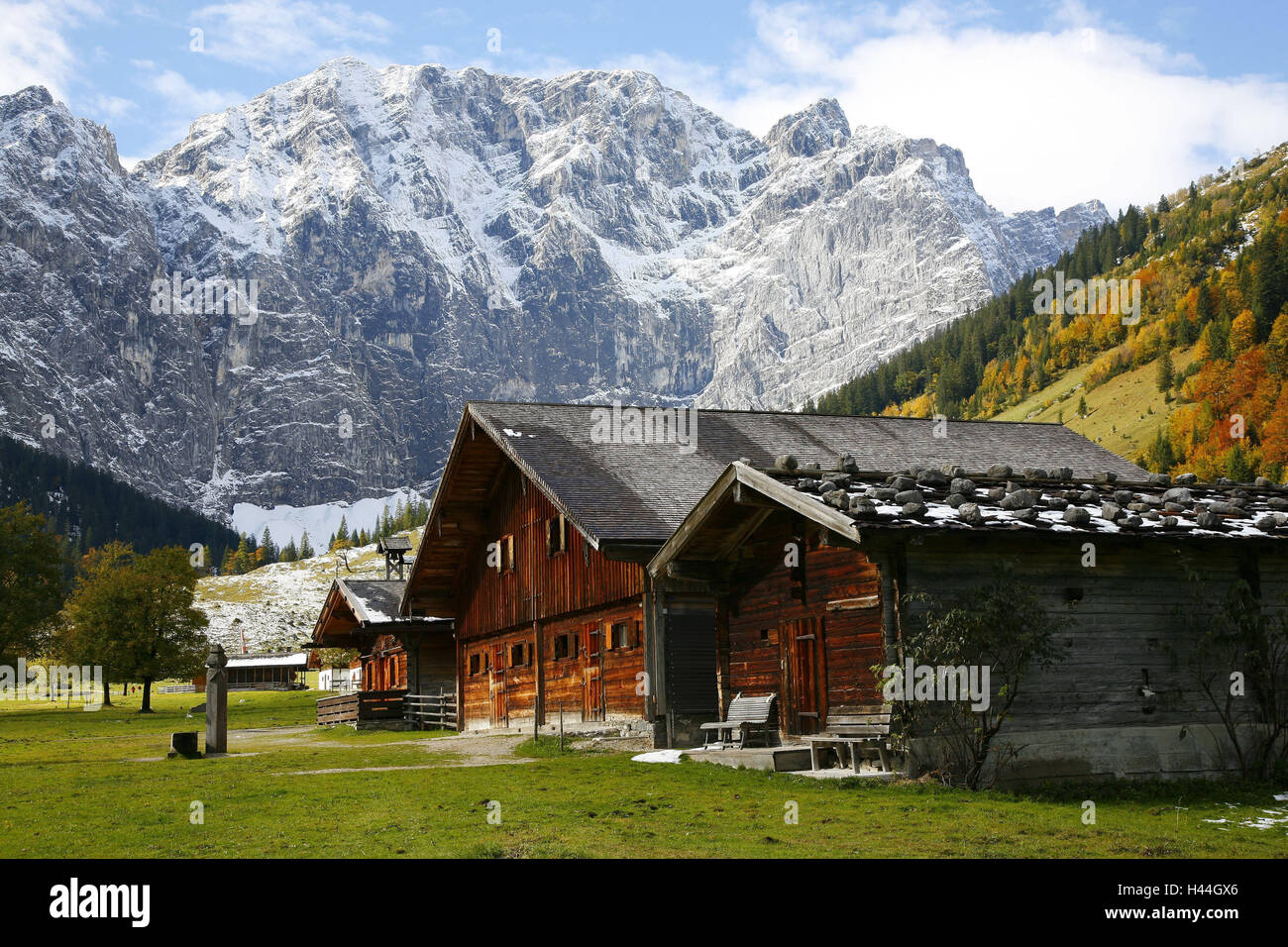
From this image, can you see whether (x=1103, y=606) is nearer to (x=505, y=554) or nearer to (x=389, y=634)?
(x=505, y=554)

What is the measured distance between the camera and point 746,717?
22578mm

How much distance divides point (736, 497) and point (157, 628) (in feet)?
169

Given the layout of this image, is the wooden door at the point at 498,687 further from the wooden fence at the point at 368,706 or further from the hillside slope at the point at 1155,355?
the hillside slope at the point at 1155,355

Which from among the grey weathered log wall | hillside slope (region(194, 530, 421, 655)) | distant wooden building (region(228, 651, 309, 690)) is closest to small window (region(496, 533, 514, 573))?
the grey weathered log wall

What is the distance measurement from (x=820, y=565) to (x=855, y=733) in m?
3.18

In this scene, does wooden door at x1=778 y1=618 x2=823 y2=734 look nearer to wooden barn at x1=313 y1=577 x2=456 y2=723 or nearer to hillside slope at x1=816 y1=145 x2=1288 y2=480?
wooden barn at x1=313 y1=577 x2=456 y2=723

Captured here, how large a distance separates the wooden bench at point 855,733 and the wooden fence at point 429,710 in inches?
974

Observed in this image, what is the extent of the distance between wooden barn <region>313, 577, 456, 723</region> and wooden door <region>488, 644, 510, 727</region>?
508 cm

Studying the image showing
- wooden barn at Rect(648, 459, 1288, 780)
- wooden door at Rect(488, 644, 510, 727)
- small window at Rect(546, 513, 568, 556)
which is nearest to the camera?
wooden barn at Rect(648, 459, 1288, 780)

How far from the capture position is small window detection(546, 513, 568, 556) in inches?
1252

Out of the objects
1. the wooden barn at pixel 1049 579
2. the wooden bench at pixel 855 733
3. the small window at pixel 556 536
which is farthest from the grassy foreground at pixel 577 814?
the small window at pixel 556 536
